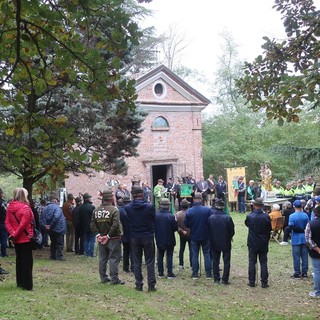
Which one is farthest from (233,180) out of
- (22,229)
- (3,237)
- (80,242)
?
(22,229)

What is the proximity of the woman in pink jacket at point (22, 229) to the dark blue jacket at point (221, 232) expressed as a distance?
4041 millimetres

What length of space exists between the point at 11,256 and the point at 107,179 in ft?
42.1

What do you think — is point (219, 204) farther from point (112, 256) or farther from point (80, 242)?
point (80, 242)

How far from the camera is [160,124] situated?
2788cm

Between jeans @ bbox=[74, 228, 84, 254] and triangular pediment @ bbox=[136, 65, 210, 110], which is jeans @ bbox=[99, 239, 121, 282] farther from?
triangular pediment @ bbox=[136, 65, 210, 110]

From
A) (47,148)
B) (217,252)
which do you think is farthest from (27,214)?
(217,252)

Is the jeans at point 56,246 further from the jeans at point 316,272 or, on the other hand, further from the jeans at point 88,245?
the jeans at point 316,272

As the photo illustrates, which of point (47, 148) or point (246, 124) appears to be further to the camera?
point (246, 124)

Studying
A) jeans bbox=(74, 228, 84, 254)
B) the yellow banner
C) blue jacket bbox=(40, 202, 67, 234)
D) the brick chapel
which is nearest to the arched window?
the brick chapel

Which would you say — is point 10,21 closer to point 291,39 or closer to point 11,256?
point 291,39

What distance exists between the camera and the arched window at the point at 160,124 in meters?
27.6

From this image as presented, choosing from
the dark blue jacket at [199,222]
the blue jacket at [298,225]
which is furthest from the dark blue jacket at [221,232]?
the blue jacket at [298,225]

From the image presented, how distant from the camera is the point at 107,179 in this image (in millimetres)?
25297

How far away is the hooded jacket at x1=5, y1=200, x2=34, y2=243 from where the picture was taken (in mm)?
7906
